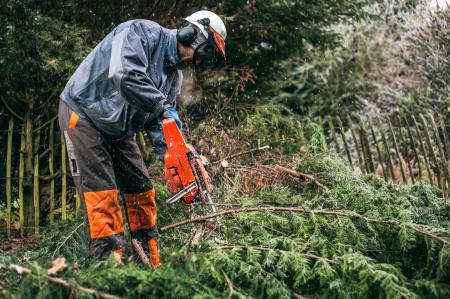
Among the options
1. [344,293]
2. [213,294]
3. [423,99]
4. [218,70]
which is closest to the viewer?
[213,294]

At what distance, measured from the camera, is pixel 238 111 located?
5.83 meters

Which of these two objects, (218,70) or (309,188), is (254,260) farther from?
(218,70)

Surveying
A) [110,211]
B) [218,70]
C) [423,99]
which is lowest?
[423,99]

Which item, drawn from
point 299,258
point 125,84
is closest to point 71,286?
point 299,258

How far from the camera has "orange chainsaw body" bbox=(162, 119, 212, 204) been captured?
3.09 m

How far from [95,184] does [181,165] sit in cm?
55

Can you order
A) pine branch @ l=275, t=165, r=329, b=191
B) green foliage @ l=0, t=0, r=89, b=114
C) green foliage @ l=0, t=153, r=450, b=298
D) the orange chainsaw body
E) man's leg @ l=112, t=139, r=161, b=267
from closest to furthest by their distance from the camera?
green foliage @ l=0, t=153, r=450, b=298 → the orange chainsaw body → man's leg @ l=112, t=139, r=161, b=267 → pine branch @ l=275, t=165, r=329, b=191 → green foliage @ l=0, t=0, r=89, b=114

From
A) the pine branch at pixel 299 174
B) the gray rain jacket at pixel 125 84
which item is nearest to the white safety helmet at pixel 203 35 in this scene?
the gray rain jacket at pixel 125 84

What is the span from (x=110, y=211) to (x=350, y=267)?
59.4 inches

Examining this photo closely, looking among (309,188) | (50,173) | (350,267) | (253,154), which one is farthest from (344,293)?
(50,173)

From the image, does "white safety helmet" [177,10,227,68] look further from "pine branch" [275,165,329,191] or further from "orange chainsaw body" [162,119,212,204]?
"pine branch" [275,165,329,191]

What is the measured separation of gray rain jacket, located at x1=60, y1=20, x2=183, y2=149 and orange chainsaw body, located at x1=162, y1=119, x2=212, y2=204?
0.15 metres

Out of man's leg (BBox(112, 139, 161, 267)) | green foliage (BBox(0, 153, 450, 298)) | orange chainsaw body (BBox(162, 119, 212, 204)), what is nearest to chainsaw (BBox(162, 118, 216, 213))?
orange chainsaw body (BBox(162, 119, 212, 204))

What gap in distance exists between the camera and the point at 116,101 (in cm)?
319
